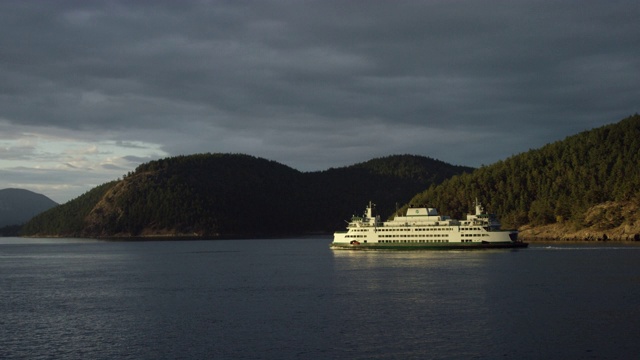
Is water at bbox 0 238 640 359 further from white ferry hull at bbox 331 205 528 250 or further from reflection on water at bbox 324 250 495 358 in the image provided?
white ferry hull at bbox 331 205 528 250

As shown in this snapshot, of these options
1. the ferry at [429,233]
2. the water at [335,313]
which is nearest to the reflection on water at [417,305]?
the water at [335,313]

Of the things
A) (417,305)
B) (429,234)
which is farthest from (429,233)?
(417,305)

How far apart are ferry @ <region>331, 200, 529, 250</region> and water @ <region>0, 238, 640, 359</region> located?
3831 centimetres

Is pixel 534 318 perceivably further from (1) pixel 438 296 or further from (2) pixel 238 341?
(2) pixel 238 341

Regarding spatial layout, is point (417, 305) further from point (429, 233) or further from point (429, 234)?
point (429, 233)

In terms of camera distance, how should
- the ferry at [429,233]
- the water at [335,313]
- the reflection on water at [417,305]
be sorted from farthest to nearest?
the ferry at [429,233], the reflection on water at [417,305], the water at [335,313]

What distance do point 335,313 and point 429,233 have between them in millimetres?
99755

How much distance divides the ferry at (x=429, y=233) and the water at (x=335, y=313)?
1508 inches

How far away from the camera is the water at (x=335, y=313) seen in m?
52.9

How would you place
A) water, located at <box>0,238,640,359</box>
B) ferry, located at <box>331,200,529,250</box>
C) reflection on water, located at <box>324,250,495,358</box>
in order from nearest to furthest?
1. water, located at <box>0,238,640,359</box>
2. reflection on water, located at <box>324,250,495,358</box>
3. ferry, located at <box>331,200,529,250</box>

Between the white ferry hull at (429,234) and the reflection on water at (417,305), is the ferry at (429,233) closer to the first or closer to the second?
the white ferry hull at (429,234)

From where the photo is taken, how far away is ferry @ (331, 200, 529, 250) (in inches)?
6314

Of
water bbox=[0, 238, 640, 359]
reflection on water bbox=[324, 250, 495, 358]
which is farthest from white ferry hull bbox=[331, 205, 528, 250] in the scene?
water bbox=[0, 238, 640, 359]

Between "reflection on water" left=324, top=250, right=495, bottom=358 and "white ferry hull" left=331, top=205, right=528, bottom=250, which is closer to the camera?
"reflection on water" left=324, top=250, right=495, bottom=358
